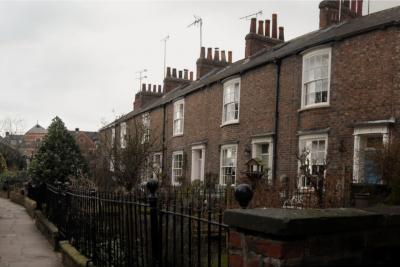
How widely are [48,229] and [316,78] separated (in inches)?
352

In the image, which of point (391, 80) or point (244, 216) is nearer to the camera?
point (244, 216)

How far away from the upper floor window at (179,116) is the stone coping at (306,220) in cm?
2060

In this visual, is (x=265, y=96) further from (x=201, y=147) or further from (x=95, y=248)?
(x=95, y=248)

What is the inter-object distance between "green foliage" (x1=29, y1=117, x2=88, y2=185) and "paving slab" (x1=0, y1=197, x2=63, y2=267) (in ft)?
4.98

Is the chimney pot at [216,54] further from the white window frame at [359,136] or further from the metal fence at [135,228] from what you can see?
the metal fence at [135,228]

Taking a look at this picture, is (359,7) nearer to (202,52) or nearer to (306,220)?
(202,52)

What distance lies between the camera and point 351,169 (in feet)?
39.5

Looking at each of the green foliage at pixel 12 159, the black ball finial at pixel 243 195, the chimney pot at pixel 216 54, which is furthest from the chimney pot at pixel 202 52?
the green foliage at pixel 12 159

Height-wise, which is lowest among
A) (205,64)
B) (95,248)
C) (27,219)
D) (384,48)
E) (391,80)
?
(27,219)

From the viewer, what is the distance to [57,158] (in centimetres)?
1272

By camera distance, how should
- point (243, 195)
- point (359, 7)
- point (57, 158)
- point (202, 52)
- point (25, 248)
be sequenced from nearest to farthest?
point (243, 195) → point (25, 248) → point (57, 158) → point (359, 7) → point (202, 52)

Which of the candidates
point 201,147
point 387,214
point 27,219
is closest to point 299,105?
point 201,147

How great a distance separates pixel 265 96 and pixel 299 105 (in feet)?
6.45

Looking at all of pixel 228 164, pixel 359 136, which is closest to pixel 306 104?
pixel 359 136
